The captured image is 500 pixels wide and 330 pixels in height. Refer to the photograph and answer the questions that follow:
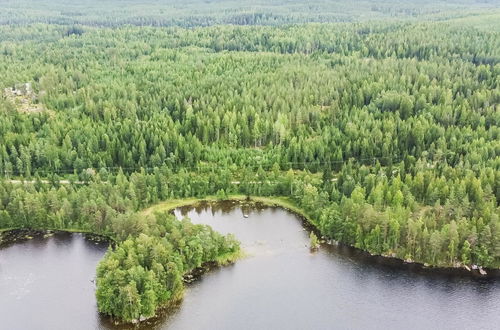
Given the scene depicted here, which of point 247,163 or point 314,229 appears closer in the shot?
point 314,229

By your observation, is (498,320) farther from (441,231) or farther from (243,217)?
(243,217)

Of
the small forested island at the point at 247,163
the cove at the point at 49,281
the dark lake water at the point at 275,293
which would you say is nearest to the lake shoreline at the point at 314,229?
the small forested island at the point at 247,163

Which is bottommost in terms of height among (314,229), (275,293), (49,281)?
(275,293)

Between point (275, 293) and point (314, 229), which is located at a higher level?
point (314, 229)

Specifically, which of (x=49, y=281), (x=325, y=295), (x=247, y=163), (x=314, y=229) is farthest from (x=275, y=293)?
(x=247, y=163)

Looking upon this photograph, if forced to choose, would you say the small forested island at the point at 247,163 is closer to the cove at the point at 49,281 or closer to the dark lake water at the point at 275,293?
the dark lake water at the point at 275,293

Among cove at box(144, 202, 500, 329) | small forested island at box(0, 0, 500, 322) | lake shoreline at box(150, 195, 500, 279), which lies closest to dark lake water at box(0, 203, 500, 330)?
cove at box(144, 202, 500, 329)

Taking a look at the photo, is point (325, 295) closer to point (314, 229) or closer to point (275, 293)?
point (275, 293)
